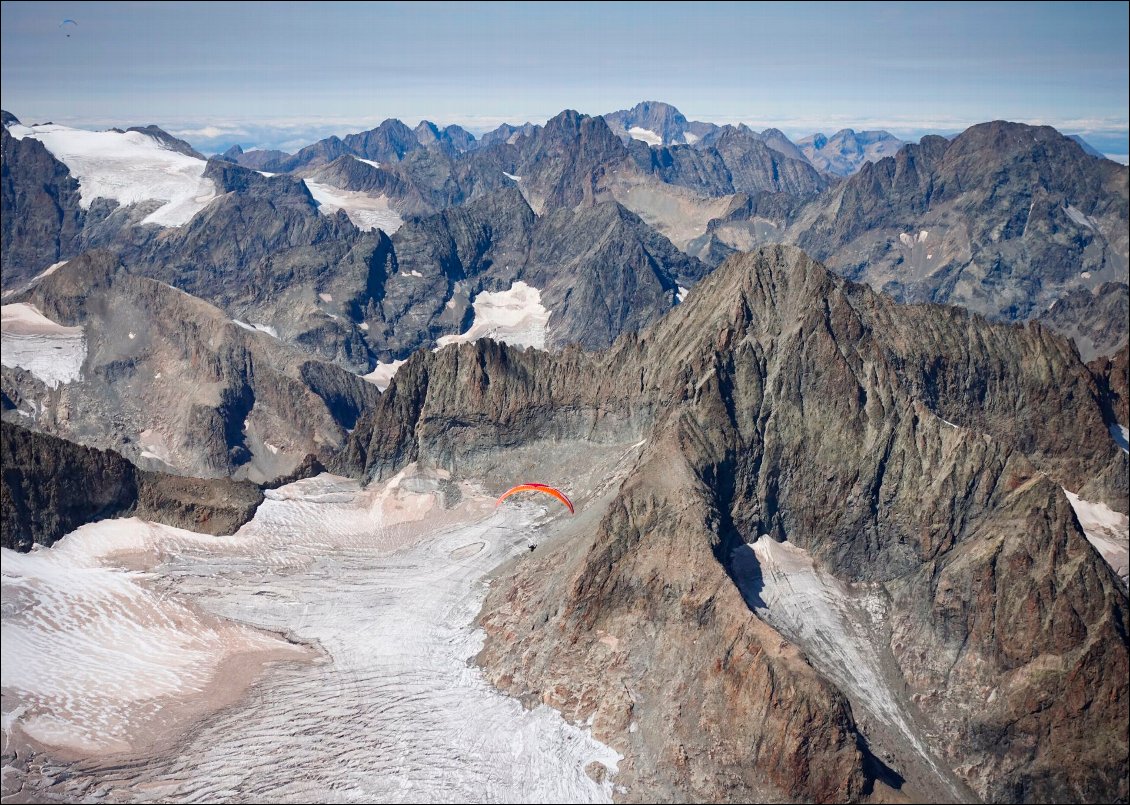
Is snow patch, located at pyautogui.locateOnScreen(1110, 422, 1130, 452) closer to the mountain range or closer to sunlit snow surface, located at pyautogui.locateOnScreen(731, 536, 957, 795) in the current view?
the mountain range

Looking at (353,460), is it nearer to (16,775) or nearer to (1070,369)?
(16,775)

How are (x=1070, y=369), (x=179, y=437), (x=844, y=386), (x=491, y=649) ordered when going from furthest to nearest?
(x=179, y=437) → (x=1070, y=369) → (x=844, y=386) → (x=491, y=649)

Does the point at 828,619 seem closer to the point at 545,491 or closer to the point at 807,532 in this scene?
the point at 807,532

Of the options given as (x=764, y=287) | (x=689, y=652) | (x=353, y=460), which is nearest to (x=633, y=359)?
(x=764, y=287)

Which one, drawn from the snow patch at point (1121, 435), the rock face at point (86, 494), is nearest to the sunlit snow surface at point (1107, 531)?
the snow patch at point (1121, 435)

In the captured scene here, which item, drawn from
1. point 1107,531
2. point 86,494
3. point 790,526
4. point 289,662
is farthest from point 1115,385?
point 86,494

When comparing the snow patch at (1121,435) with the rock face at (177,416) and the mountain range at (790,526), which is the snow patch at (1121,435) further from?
the rock face at (177,416)
